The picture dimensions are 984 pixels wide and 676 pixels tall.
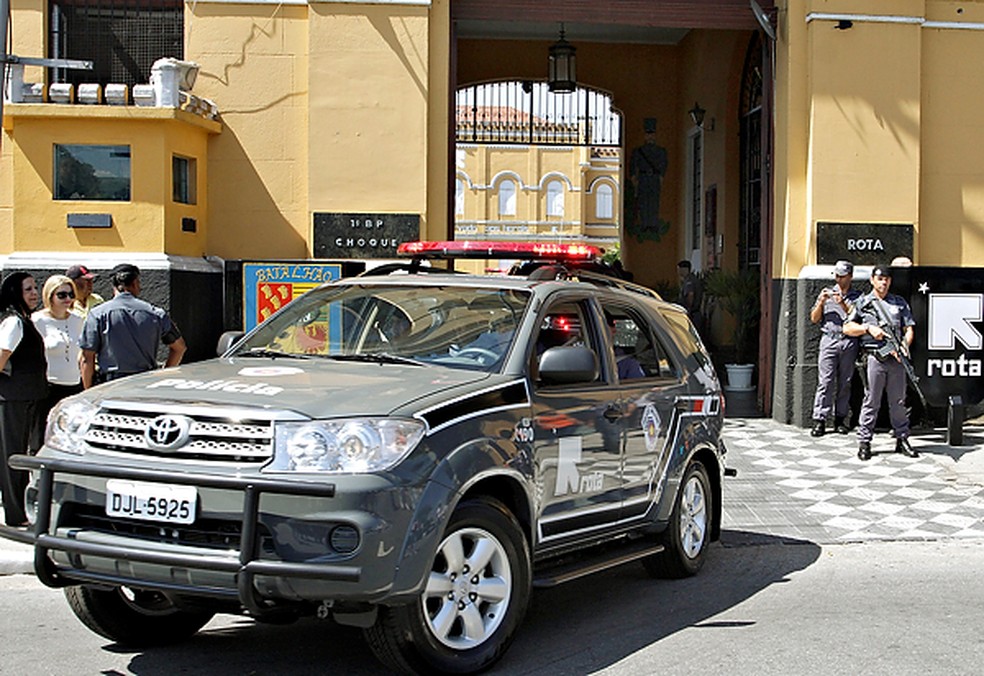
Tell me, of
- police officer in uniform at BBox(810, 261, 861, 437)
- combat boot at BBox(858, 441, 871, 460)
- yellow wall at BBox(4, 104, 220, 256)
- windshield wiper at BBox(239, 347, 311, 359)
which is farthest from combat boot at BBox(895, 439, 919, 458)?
windshield wiper at BBox(239, 347, 311, 359)

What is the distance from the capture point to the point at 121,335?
905 cm

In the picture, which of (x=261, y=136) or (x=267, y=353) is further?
(x=261, y=136)

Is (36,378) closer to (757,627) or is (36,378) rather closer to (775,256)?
(757,627)

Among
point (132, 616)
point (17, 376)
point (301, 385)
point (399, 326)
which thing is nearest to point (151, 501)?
point (301, 385)

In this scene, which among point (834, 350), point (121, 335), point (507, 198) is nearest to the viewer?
point (121, 335)

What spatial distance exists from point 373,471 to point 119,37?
418 inches

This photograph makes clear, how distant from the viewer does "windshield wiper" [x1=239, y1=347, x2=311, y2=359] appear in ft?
21.4

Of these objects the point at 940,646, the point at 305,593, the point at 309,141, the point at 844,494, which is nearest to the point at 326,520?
the point at 305,593

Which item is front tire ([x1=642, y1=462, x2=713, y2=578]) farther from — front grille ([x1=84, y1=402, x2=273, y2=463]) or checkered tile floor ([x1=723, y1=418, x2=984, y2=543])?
front grille ([x1=84, y1=402, x2=273, y2=463])

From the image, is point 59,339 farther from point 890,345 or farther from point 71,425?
point 890,345

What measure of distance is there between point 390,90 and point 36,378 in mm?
6359

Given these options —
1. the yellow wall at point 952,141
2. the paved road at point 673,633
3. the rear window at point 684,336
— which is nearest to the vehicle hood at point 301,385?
the paved road at point 673,633

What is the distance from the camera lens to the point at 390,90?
45.4 feet

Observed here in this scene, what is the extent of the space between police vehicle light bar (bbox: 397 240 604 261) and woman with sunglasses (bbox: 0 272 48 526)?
258 centimetres
